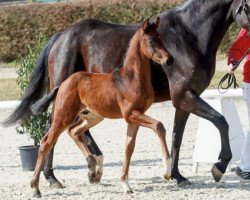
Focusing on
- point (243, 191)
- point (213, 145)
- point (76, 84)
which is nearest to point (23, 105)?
point (76, 84)

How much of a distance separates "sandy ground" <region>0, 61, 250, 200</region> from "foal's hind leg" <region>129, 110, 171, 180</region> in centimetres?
32

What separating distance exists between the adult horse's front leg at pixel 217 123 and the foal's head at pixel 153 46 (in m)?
0.76

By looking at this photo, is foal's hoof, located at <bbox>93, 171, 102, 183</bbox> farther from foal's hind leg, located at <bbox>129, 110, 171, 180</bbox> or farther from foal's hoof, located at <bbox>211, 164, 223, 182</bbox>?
foal's hoof, located at <bbox>211, 164, 223, 182</bbox>

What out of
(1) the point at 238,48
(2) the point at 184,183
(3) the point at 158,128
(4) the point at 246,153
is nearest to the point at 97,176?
(2) the point at 184,183

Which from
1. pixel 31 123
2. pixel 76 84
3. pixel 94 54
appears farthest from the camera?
pixel 31 123

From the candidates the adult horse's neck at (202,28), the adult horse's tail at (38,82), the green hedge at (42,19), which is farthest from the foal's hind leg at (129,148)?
the green hedge at (42,19)

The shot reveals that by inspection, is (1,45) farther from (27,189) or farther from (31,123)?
(27,189)

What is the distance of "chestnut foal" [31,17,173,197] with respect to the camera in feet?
26.0

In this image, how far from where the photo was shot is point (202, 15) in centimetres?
869

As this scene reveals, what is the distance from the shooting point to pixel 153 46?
786 cm

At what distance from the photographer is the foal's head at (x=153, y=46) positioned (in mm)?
7777

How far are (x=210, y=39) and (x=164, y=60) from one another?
1032mm

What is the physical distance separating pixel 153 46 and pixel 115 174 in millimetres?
2272

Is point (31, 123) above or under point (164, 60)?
under
